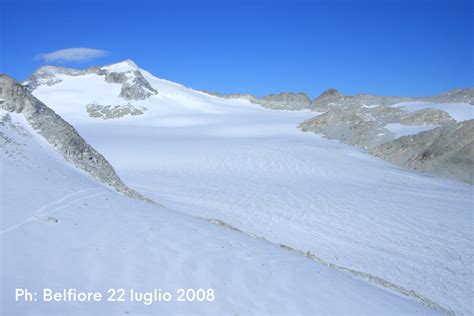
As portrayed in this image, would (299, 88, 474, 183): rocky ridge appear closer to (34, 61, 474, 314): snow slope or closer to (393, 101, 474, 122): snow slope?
(393, 101, 474, 122): snow slope

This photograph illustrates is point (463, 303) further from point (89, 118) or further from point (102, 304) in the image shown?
point (89, 118)

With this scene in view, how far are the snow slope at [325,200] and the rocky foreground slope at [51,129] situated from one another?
125 inches

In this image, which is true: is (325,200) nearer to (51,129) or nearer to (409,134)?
(51,129)

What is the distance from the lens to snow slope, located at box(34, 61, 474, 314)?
37.8 ft

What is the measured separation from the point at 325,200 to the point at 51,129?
1173 centimetres

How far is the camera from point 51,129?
15.6 m

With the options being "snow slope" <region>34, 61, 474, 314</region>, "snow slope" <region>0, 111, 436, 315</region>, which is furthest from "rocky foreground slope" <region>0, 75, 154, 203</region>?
"snow slope" <region>0, 111, 436, 315</region>

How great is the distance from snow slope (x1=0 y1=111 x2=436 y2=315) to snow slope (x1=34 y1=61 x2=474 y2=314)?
248 cm

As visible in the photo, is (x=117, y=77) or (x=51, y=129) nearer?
(x=51, y=129)

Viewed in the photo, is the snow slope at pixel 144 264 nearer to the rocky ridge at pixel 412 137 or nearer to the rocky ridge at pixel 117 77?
the rocky ridge at pixel 412 137

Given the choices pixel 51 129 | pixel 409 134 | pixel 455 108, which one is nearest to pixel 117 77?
Answer: pixel 409 134

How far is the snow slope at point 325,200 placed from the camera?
1153 centimetres

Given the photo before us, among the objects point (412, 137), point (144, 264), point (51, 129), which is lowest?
point (144, 264)

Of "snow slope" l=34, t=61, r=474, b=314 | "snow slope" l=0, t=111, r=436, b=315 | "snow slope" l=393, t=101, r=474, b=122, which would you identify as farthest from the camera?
"snow slope" l=393, t=101, r=474, b=122
